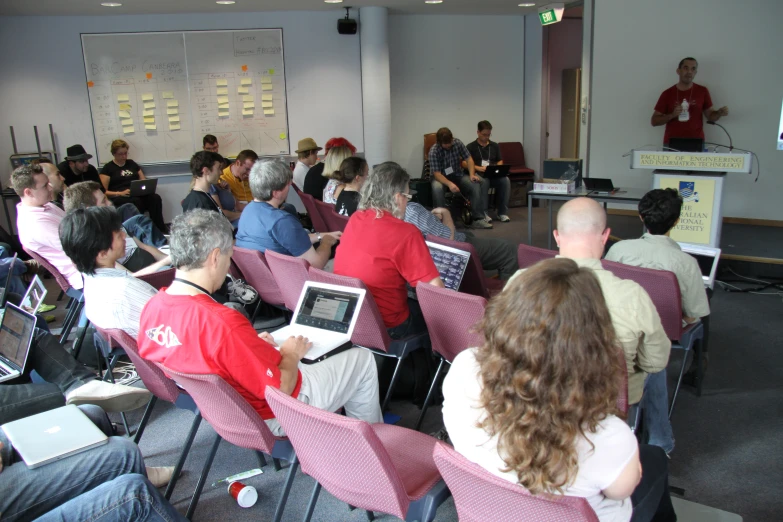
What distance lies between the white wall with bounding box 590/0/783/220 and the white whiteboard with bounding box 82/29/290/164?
412 cm

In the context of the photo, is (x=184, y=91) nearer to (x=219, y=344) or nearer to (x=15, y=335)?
(x=15, y=335)

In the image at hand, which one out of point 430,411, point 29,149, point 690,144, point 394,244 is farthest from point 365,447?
point 29,149

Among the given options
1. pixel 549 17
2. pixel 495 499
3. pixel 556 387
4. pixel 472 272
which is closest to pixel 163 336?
pixel 495 499

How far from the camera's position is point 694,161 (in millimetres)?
5188

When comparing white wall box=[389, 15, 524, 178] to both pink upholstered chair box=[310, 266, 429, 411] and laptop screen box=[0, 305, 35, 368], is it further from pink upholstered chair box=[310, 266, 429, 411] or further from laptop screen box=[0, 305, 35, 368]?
laptop screen box=[0, 305, 35, 368]

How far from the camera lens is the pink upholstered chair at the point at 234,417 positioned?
1.87 m

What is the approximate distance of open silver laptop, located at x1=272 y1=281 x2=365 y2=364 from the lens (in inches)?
92.7

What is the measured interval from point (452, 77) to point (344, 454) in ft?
26.8

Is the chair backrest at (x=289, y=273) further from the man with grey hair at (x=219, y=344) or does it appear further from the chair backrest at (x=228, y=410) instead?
the chair backrest at (x=228, y=410)

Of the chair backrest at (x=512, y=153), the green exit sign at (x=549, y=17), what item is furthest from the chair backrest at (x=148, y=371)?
the chair backrest at (x=512, y=153)

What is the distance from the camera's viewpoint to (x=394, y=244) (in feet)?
9.21

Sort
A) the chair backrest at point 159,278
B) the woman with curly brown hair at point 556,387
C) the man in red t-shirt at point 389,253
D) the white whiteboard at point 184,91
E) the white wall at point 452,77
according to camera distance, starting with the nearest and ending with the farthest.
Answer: the woman with curly brown hair at point 556,387 → the man in red t-shirt at point 389,253 → the chair backrest at point 159,278 → the white whiteboard at point 184,91 → the white wall at point 452,77

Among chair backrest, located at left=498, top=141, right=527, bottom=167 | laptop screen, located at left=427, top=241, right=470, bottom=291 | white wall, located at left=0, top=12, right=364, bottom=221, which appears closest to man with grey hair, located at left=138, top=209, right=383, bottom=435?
laptop screen, located at left=427, top=241, right=470, bottom=291

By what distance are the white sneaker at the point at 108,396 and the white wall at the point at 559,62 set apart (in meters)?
8.52
